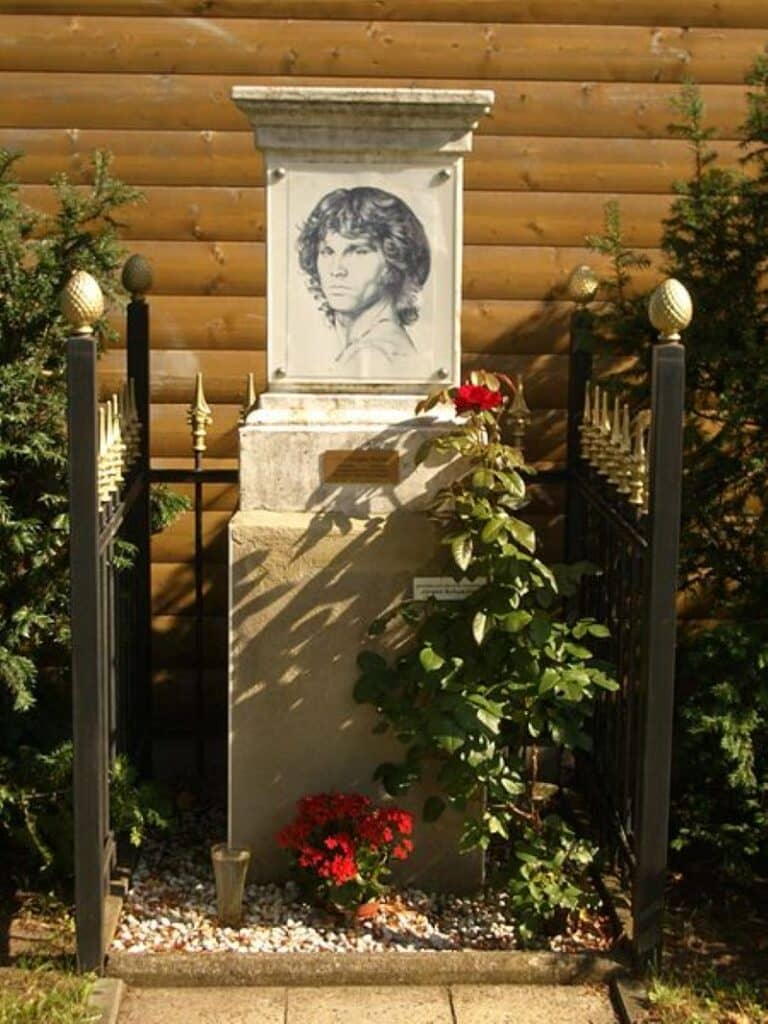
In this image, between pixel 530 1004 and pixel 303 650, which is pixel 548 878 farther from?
pixel 303 650

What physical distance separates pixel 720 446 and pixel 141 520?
2.14 meters

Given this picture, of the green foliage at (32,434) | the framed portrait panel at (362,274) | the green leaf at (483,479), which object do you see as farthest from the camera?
the green foliage at (32,434)

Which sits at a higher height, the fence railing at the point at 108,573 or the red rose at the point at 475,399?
the red rose at the point at 475,399

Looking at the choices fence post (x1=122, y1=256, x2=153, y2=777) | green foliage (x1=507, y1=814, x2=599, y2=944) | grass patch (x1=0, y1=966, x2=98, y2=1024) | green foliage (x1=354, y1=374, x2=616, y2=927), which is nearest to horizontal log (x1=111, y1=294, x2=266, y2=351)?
fence post (x1=122, y1=256, x2=153, y2=777)

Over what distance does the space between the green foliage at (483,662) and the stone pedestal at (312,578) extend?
12 cm

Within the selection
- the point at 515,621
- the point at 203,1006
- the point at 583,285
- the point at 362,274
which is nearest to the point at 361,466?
the point at 362,274

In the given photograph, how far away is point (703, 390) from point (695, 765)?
141cm

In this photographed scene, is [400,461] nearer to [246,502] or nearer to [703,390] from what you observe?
[246,502]

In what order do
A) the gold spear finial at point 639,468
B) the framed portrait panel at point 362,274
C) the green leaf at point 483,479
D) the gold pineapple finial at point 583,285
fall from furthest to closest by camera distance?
the gold pineapple finial at point 583,285 → the framed portrait panel at point 362,274 → the green leaf at point 483,479 → the gold spear finial at point 639,468

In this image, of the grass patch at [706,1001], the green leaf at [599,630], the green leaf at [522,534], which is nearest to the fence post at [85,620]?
the green leaf at [522,534]

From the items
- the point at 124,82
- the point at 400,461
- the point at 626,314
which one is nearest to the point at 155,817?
the point at 400,461

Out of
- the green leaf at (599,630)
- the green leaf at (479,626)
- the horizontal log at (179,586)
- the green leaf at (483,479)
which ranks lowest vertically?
the horizontal log at (179,586)

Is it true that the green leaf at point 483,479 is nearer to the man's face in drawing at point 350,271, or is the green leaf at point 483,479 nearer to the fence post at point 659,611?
the fence post at point 659,611

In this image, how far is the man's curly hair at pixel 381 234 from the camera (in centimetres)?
471
